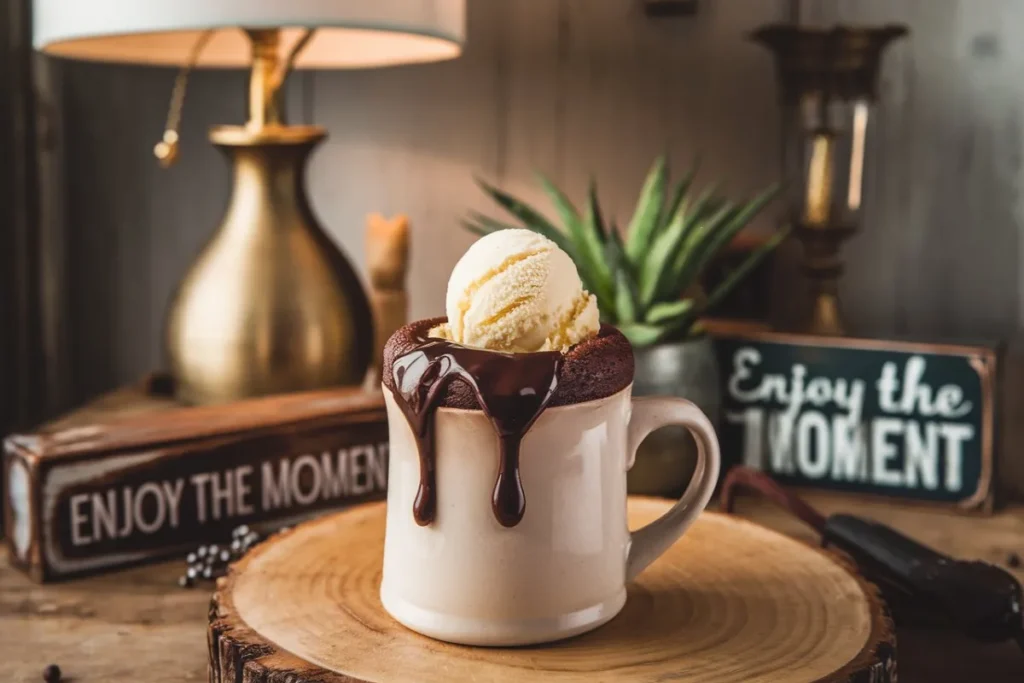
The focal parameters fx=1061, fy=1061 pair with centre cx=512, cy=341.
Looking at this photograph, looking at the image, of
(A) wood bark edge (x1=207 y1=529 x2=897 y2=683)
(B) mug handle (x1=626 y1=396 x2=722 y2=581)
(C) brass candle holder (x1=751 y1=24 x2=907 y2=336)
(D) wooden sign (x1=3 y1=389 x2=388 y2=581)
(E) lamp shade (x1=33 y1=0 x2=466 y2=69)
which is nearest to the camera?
(A) wood bark edge (x1=207 y1=529 x2=897 y2=683)

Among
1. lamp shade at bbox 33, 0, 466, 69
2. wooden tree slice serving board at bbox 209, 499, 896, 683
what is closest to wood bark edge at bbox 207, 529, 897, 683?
wooden tree slice serving board at bbox 209, 499, 896, 683

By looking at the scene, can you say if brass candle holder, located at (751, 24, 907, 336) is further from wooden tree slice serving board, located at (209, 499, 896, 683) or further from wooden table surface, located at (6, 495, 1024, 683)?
wooden tree slice serving board, located at (209, 499, 896, 683)

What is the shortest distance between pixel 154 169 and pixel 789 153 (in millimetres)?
977

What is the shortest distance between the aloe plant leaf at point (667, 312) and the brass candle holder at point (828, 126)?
242 millimetres

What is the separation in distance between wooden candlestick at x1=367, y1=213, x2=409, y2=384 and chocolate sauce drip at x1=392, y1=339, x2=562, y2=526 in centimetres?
67

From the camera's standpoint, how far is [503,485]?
26.0 inches

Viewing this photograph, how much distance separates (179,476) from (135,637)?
0.19m

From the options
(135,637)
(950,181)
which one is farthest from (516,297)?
(950,181)

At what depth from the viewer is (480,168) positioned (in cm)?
155

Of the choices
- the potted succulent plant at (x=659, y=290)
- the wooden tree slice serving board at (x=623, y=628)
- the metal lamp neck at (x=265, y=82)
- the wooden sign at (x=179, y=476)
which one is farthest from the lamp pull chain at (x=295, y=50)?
the wooden tree slice serving board at (x=623, y=628)

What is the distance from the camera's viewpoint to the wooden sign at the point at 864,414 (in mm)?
1139

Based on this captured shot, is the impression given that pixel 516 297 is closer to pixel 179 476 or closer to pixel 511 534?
pixel 511 534

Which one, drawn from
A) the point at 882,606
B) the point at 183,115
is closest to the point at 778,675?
the point at 882,606

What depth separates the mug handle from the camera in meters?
0.74
